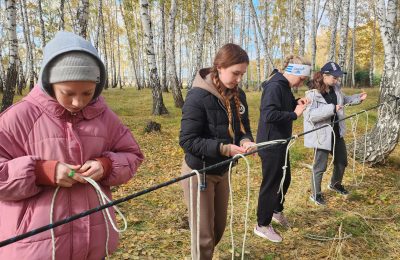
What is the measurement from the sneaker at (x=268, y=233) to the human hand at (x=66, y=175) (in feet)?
9.36

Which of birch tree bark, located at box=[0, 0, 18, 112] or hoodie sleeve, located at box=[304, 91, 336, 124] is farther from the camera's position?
→ birch tree bark, located at box=[0, 0, 18, 112]

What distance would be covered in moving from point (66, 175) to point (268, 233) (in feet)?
9.66

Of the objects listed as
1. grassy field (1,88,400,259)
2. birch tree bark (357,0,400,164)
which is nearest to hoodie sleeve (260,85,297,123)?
grassy field (1,88,400,259)

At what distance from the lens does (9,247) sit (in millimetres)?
1629

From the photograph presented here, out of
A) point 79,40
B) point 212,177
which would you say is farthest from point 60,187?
point 212,177

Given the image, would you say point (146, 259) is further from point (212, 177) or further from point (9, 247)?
point (9, 247)

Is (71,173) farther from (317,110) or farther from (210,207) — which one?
(317,110)

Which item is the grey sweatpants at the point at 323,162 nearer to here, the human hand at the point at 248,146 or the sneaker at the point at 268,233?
the sneaker at the point at 268,233

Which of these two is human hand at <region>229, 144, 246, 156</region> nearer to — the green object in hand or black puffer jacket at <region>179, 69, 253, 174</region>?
black puffer jacket at <region>179, 69, 253, 174</region>

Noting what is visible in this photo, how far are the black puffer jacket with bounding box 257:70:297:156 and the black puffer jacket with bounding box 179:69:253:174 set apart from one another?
0.97m

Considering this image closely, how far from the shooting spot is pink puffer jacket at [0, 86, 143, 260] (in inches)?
61.3

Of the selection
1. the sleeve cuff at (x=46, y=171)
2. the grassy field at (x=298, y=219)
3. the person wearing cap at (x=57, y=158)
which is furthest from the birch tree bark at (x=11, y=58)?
the sleeve cuff at (x=46, y=171)

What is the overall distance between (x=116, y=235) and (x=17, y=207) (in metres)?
0.56

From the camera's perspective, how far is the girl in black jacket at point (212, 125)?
102 inches
